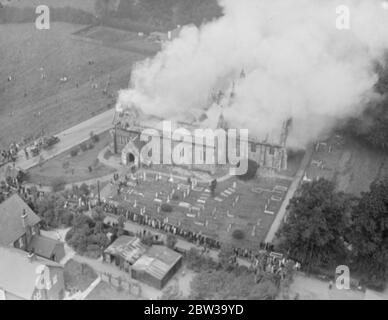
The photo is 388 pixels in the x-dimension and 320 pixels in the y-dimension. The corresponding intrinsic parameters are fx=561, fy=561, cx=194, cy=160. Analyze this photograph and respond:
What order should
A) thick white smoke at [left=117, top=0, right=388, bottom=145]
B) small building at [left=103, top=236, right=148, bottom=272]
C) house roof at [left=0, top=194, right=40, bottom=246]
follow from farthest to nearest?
thick white smoke at [left=117, top=0, right=388, bottom=145] → house roof at [left=0, top=194, right=40, bottom=246] → small building at [left=103, top=236, right=148, bottom=272]

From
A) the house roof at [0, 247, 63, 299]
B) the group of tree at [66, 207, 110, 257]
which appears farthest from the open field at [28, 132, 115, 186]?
the house roof at [0, 247, 63, 299]

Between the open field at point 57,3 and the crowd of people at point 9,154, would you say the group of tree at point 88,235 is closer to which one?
the crowd of people at point 9,154

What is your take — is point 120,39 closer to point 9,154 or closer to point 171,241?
point 9,154

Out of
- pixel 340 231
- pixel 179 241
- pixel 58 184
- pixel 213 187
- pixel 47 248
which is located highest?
pixel 340 231

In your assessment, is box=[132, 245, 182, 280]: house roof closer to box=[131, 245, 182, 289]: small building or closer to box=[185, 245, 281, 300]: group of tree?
box=[131, 245, 182, 289]: small building

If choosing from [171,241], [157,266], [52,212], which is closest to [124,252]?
[157,266]

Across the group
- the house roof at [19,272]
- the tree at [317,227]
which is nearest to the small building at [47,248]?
A: the house roof at [19,272]
